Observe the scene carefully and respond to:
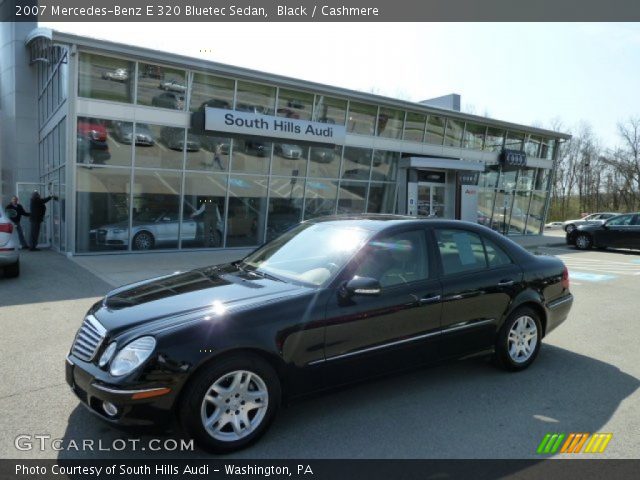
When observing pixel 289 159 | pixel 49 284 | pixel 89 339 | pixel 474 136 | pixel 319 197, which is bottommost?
pixel 49 284

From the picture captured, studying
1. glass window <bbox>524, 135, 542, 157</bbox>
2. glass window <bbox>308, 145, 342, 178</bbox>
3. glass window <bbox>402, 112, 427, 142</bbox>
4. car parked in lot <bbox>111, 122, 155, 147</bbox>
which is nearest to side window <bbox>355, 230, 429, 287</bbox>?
car parked in lot <bbox>111, 122, 155, 147</bbox>

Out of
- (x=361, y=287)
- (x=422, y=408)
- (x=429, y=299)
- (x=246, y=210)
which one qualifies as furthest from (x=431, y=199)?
(x=361, y=287)

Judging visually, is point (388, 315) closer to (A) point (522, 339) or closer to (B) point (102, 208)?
(A) point (522, 339)

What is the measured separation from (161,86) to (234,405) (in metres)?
12.7

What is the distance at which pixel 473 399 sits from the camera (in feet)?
13.9

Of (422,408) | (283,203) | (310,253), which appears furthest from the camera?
(283,203)

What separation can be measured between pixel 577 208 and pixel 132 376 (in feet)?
211

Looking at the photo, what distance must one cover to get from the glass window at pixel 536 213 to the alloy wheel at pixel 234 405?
25385mm

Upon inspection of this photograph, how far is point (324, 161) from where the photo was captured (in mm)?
17688

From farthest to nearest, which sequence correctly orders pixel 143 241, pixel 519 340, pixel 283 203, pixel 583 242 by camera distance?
pixel 583 242
pixel 283 203
pixel 143 241
pixel 519 340

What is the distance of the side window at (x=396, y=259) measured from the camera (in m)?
4.07

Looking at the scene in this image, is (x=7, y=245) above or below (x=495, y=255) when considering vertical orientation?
below

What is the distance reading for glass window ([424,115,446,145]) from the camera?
2088cm

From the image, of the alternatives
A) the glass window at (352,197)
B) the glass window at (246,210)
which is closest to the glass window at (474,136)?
the glass window at (352,197)
